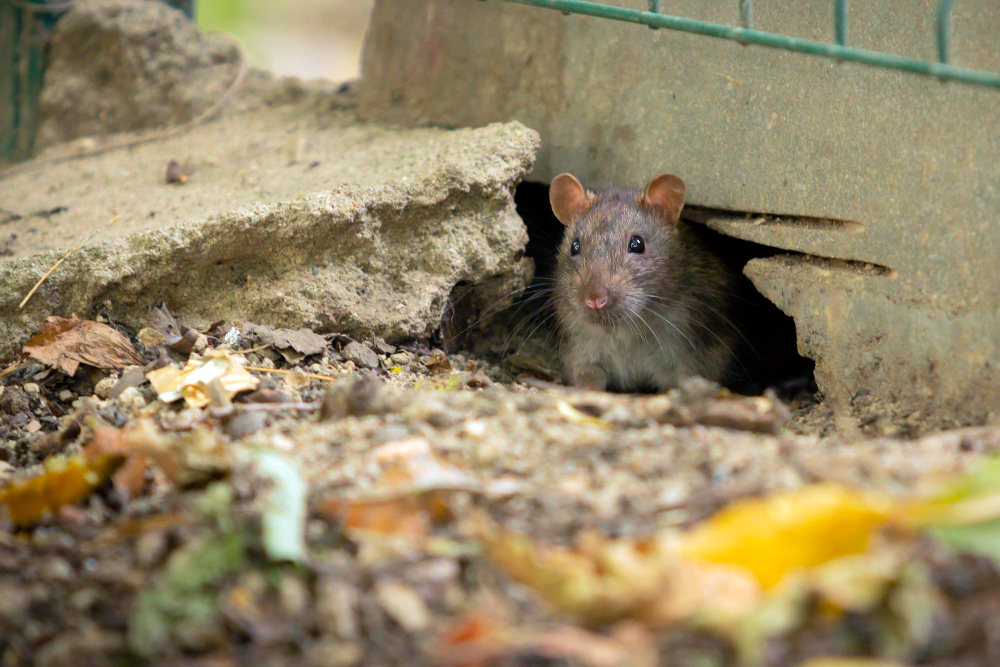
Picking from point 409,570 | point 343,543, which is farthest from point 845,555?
point 343,543

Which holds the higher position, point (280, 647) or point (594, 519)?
point (594, 519)

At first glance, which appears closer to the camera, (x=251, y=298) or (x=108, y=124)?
(x=251, y=298)

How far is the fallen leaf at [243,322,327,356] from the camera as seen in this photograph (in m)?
4.23

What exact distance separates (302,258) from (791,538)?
10.3ft

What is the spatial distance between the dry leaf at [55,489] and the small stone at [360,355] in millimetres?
1840

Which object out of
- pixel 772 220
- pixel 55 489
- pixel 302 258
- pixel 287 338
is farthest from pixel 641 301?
pixel 55 489

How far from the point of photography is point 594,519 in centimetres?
226

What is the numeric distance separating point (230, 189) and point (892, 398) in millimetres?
3536

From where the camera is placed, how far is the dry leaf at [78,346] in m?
4.00

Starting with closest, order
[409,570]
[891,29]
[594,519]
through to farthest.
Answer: [409,570] → [594,519] → [891,29]

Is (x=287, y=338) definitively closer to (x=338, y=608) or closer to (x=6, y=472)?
(x=6, y=472)

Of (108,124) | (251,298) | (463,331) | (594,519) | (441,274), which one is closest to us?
(594,519)

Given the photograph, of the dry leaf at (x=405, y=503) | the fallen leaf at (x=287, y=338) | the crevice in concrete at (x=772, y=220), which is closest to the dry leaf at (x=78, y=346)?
the fallen leaf at (x=287, y=338)

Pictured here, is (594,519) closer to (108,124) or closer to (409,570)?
(409,570)
